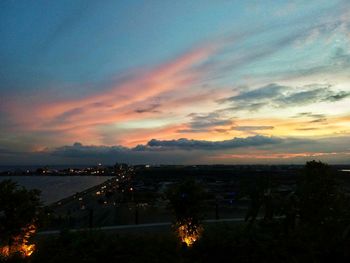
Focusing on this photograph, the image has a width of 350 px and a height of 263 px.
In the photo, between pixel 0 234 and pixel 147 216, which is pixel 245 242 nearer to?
pixel 0 234

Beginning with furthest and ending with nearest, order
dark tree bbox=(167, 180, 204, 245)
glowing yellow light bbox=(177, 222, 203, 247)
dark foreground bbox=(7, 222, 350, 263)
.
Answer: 1. dark tree bbox=(167, 180, 204, 245)
2. glowing yellow light bbox=(177, 222, 203, 247)
3. dark foreground bbox=(7, 222, 350, 263)

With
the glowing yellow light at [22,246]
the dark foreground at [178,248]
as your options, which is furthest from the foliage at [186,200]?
the glowing yellow light at [22,246]

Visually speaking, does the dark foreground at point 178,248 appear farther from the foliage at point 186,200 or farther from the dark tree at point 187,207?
the foliage at point 186,200

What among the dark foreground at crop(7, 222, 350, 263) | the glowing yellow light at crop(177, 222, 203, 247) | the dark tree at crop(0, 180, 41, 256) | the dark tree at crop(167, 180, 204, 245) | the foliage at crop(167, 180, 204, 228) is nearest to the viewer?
the dark foreground at crop(7, 222, 350, 263)

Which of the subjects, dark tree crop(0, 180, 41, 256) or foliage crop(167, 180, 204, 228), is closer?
dark tree crop(0, 180, 41, 256)

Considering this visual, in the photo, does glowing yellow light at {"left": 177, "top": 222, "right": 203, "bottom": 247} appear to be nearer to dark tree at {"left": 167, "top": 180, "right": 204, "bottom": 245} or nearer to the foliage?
dark tree at {"left": 167, "top": 180, "right": 204, "bottom": 245}

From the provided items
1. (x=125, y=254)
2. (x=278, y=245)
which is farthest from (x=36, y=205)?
(x=278, y=245)

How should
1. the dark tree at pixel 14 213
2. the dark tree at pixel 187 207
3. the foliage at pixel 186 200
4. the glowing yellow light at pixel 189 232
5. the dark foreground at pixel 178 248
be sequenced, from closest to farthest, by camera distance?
the dark foreground at pixel 178 248 → the dark tree at pixel 14 213 → the glowing yellow light at pixel 189 232 → the dark tree at pixel 187 207 → the foliage at pixel 186 200

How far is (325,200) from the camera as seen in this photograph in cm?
305

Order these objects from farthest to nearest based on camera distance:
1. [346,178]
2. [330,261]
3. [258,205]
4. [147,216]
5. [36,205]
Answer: [147,216], [36,205], [330,261], [346,178], [258,205]

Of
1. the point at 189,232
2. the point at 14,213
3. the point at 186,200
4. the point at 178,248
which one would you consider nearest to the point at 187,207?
the point at 186,200

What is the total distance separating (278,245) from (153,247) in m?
3.30

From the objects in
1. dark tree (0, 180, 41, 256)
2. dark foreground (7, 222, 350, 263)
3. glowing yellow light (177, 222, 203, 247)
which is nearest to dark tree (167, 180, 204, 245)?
glowing yellow light (177, 222, 203, 247)

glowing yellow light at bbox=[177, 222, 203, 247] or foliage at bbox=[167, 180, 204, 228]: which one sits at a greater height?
foliage at bbox=[167, 180, 204, 228]
